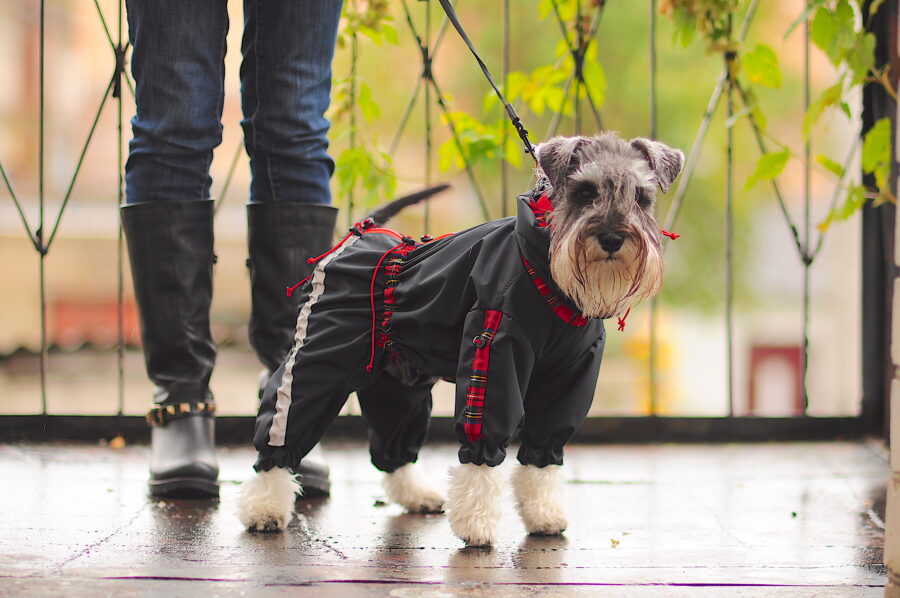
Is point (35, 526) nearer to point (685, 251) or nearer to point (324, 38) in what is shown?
point (324, 38)

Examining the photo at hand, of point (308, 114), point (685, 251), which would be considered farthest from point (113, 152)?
point (308, 114)

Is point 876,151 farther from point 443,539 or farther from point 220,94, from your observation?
point 220,94

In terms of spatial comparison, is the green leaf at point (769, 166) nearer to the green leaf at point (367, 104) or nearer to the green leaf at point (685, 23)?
the green leaf at point (685, 23)

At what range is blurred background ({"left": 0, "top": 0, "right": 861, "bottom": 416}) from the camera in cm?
708

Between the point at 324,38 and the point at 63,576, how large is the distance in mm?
1254

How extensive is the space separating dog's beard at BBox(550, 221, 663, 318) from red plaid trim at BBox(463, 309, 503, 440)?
0.14 meters

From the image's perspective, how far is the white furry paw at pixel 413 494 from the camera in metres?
2.04

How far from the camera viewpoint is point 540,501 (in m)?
1.83

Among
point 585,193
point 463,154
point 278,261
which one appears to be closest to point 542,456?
point 585,193

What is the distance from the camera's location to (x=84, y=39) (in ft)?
48.3

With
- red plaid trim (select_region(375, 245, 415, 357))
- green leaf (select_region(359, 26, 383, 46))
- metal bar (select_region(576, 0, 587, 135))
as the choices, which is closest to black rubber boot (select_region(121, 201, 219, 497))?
red plaid trim (select_region(375, 245, 415, 357))

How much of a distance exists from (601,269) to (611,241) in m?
0.05

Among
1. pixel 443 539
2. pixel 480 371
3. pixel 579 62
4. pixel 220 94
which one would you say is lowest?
pixel 443 539

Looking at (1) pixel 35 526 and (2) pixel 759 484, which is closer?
(1) pixel 35 526
